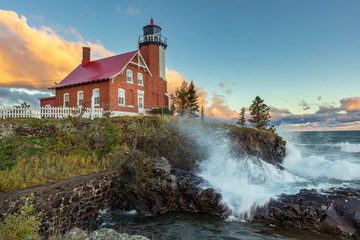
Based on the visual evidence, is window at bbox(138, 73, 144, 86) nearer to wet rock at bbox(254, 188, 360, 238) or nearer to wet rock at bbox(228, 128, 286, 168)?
wet rock at bbox(228, 128, 286, 168)

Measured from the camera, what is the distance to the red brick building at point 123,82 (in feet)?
76.9

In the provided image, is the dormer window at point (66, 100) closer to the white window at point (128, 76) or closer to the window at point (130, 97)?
the window at point (130, 97)

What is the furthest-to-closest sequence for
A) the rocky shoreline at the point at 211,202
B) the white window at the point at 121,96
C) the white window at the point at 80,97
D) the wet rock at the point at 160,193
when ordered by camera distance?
the white window at the point at 80,97 < the white window at the point at 121,96 < the wet rock at the point at 160,193 < the rocky shoreline at the point at 211,202

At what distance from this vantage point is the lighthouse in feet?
92.5

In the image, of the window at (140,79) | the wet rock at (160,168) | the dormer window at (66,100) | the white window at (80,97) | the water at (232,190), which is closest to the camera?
the water at (232,190)

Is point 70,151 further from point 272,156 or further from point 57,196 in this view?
point 272,156

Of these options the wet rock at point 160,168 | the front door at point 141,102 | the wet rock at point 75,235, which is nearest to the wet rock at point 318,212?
the wet rock at point 160,168

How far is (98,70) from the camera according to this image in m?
26.2

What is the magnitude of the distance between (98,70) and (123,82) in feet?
14.3

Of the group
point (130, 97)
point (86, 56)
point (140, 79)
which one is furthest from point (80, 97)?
point (86, 56)

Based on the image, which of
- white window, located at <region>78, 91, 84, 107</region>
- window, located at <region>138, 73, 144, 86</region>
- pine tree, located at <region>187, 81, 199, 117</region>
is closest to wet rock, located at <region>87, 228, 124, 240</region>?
white window, located at <region>78, 91, 84, 107</region>

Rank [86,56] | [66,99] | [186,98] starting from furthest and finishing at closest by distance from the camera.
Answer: [186,98] → [86,56] → [66,99]

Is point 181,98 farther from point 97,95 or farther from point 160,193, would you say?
point 160,193

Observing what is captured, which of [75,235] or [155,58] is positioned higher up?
[155,58]
